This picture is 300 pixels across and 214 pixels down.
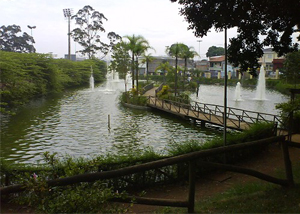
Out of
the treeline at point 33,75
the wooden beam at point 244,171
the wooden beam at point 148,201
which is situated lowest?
the wooden beam at point 148,201

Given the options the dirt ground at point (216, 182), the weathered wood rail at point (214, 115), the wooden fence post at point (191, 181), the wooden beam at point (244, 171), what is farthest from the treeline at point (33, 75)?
the weathered wood rail at point (214, 115)

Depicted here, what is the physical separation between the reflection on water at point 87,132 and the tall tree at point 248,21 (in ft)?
22.2

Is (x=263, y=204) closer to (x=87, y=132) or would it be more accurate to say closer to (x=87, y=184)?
(x=87, y=184)

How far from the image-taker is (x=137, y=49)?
3456 cm

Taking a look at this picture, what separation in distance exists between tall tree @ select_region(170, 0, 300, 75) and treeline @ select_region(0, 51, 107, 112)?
9366 mm

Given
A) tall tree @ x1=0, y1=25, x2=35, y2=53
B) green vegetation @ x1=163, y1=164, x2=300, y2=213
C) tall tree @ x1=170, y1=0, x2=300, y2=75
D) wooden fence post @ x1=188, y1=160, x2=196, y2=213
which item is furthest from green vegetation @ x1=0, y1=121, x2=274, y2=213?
tall tree @ x1=0, y1=25, x2=35, y2=53

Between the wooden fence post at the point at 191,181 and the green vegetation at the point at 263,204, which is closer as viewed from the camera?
the wooden fence post at the point at 191,181

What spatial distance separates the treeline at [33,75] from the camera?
27.4 m

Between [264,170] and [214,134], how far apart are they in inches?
379

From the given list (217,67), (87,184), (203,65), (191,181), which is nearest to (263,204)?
(191,181)

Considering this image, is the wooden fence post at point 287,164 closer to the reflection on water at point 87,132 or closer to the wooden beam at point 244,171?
the wooden beam at point 244,171

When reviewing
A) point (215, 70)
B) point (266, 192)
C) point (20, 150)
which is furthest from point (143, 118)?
point (215, 70)

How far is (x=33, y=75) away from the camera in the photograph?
3900 centimetres

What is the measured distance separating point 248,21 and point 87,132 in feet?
41.1
